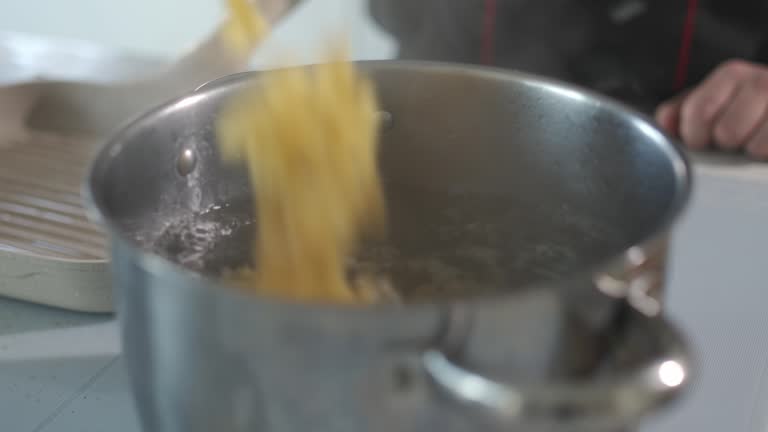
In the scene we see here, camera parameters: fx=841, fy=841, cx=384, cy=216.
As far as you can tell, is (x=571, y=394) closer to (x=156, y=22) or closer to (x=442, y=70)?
(x=442, y=70)

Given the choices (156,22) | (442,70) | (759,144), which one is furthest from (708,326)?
(156,22)

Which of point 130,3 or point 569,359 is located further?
point 130,3

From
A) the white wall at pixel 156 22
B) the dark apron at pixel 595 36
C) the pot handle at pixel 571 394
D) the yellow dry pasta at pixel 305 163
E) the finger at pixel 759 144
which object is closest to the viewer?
the pot handle at pixel 571 394

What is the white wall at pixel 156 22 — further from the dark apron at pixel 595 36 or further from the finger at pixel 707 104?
the finger at pixel 707 104

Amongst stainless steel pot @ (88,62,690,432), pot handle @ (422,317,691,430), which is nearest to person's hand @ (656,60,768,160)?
stainless steel pot @ (88,62,690,432)

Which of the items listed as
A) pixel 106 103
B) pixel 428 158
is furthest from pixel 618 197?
pixel 106 103

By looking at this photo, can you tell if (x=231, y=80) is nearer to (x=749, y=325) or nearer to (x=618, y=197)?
(x=618, y=197)

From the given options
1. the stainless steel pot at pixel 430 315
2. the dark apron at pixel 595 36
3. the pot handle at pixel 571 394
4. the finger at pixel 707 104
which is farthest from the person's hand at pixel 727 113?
the pot handle at pixel 571 394
